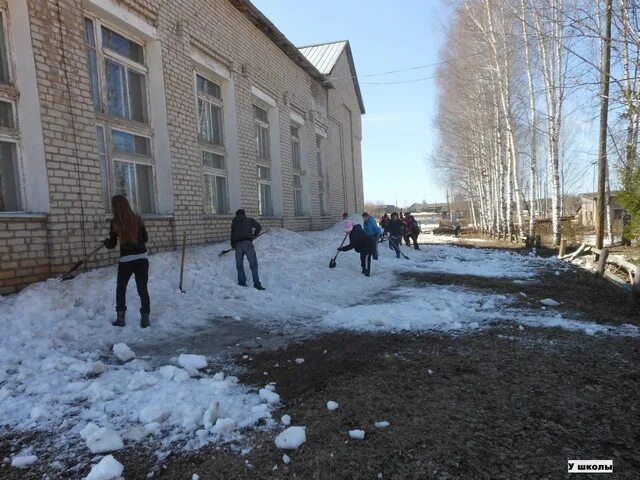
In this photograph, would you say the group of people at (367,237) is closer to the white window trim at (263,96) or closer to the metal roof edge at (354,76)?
the white window trim at (263,96)

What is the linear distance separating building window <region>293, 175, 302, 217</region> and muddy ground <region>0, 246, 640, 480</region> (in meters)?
11.3

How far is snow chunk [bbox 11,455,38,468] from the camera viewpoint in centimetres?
248

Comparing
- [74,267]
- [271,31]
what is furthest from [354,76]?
[74,267]

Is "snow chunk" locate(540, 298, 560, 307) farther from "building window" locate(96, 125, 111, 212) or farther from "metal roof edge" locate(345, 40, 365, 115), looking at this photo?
"metal roof edge" locate(345, 40, 365, 115)

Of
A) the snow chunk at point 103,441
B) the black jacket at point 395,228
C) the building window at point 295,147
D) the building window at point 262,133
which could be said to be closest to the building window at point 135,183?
the building window at point 262,133

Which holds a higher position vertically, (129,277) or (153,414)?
(129,277)

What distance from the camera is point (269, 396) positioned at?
3.31 metres

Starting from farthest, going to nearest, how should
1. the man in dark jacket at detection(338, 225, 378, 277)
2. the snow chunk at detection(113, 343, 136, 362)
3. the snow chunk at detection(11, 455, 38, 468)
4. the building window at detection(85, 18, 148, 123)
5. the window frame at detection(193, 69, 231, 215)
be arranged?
the man in dark jacket at detection(338, 225, 378, 277)
the window frame at detection(193, 69, 231, 215)
the building window at detection(85, 18, 148, 123)
the snow chunk at detection(113, 343, 136, 362)
the snow chunk at detection(11, 455, 38, 468)

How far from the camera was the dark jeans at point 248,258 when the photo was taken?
781cm

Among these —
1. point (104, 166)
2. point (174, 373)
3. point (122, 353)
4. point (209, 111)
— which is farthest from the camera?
point (209, 111)

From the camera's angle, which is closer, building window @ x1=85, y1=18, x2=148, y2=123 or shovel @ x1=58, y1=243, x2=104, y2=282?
shovel @ x1=58, y1=243, x2=104, y2=282

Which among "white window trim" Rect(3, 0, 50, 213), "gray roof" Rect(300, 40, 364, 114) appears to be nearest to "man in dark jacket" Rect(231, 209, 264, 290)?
"white window trim" Rect(3, 0, 50, 213)

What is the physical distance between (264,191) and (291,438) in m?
11.1

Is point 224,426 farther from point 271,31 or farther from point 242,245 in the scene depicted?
point 271,31
